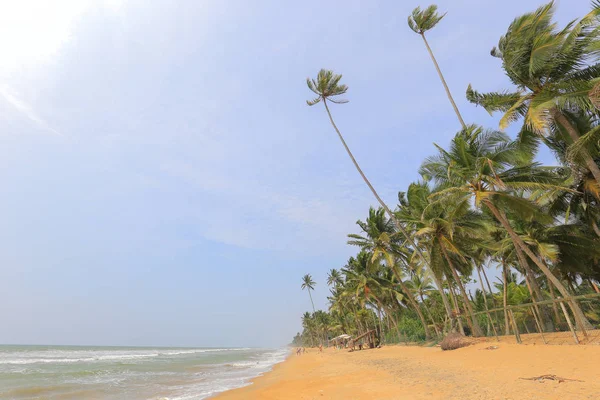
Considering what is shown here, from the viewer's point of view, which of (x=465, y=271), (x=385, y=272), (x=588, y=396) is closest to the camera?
(x=588, y=396)

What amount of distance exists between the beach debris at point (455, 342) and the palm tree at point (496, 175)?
5341mm

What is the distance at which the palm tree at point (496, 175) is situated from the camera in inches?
566

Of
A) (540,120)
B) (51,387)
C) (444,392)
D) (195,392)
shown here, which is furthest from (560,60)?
(51,387)

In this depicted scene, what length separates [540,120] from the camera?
35.4 ft

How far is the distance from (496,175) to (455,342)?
9.25m

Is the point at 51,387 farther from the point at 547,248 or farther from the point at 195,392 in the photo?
the point at 547,248

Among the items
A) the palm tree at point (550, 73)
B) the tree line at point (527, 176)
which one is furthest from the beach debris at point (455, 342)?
the palm tree at point (550, 73)

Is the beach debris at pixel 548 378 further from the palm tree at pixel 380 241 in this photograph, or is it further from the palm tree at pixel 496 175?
the palm tree at pixel 380 241

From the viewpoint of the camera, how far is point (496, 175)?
14094 mm

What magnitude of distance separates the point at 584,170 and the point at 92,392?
2433 cm

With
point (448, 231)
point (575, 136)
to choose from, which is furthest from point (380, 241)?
point (575, 136)

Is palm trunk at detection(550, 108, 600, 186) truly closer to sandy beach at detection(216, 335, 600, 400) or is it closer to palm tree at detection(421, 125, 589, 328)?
palm tree at detection(421, 125, 589, 328)

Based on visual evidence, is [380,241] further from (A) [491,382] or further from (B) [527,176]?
(A) [491,382]

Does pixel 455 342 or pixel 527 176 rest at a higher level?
pixel 527 176
